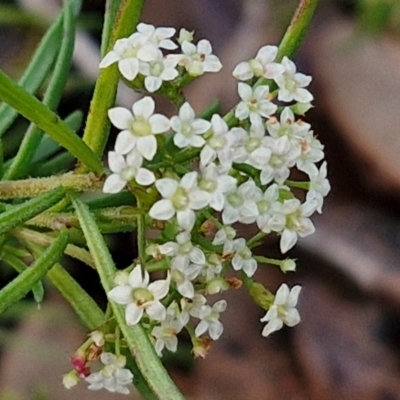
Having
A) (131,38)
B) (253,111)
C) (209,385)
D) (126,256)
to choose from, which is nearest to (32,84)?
(131,38)

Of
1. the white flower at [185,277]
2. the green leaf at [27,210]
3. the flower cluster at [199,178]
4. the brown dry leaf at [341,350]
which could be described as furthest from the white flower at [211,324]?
the brown dry leaf at [341,350]

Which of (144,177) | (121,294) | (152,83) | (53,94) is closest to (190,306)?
(121,294)

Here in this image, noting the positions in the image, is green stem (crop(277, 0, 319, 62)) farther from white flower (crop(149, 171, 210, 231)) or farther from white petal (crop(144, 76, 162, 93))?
white flower (crop(149, 171, 210, 231))

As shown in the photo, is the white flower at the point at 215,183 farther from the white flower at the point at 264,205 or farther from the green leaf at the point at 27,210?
the green leaf at the point at 27,210

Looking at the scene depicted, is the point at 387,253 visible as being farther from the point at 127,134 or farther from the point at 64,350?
the point at 127,134

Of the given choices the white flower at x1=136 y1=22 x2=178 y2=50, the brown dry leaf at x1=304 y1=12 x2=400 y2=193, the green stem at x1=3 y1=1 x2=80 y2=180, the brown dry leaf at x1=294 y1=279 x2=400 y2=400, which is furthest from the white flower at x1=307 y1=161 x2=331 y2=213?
the brown dry leaf at x1=294 y1=279 x2=400 y2=400
